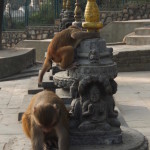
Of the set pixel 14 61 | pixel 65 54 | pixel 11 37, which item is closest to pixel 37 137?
pixel 65 54

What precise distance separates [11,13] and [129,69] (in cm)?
1302

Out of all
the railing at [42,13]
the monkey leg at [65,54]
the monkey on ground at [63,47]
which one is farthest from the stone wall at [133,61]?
the railing at [42,13]

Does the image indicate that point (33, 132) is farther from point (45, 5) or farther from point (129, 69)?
point (45, 5)

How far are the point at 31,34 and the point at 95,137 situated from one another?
18.4 metres

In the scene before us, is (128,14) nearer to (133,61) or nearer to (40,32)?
(40,32)

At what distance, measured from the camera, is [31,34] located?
23.1 m

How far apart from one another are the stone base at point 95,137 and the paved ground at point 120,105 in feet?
1.82

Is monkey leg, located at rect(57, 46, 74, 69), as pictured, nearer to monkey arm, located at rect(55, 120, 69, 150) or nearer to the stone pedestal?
the stone pedestal

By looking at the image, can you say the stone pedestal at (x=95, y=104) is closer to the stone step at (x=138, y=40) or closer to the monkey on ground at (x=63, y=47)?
the monkey on ground at (x=63, y=47)

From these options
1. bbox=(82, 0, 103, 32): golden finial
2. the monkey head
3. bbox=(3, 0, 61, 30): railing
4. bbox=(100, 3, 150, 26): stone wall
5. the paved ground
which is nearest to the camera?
the monkey head

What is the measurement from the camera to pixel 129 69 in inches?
515

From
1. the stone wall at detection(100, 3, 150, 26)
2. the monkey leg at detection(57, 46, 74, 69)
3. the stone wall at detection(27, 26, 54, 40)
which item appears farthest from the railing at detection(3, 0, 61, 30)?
the monkey leg at detection(57, 46, 74, 69)

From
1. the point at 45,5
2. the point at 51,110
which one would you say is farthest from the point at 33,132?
the point at 45,5

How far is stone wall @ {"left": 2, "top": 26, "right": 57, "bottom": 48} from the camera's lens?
22891mm
